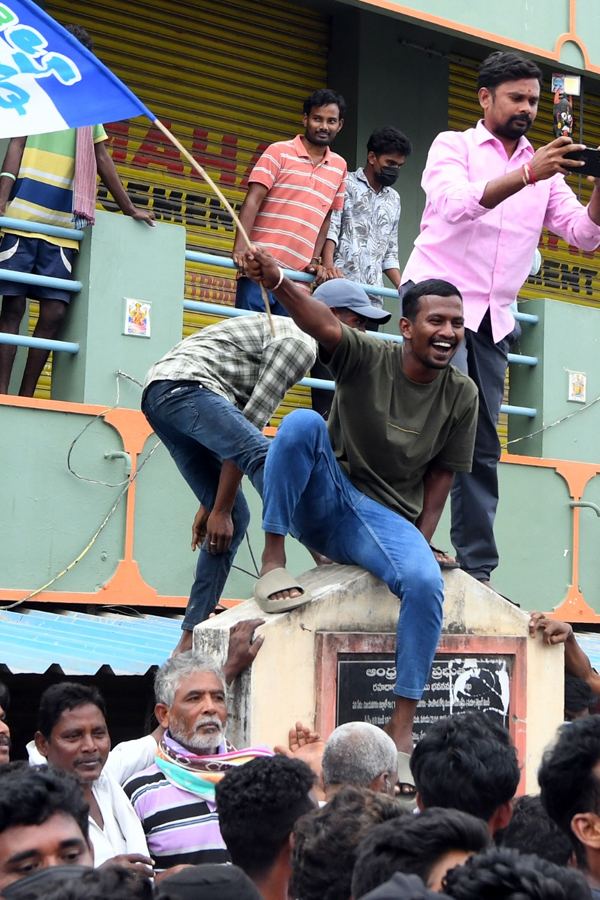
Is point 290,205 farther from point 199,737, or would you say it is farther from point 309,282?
point 199,737

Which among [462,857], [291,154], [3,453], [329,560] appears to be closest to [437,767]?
[462,857]

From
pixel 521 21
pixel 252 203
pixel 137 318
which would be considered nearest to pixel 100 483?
pixel 137 318

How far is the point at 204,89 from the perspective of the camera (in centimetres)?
998

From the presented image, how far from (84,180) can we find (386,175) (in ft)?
7.37

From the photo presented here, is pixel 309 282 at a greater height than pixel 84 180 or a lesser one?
lesser

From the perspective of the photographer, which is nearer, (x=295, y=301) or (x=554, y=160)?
(x=295, y=301)

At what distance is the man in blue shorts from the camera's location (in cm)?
692

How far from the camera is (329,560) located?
5.50m

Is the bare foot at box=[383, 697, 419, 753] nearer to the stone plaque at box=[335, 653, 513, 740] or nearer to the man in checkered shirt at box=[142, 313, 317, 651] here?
the stone plaque at box=[335, 653, 513, 740]

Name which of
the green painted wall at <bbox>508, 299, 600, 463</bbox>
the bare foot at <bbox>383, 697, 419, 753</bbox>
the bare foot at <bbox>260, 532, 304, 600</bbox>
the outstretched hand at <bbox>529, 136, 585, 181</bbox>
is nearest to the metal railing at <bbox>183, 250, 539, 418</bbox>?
the green painted wall at <bbox>508, 299, 600, 463</bbox>

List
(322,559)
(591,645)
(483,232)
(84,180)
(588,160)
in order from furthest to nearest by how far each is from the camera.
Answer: (591,645) < (84,180) < (483,232) < (588,160) < (322,559)

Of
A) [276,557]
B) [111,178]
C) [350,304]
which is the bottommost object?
[276,557]

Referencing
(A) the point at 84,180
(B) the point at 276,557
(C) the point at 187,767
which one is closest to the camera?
(C) the point at 187,767

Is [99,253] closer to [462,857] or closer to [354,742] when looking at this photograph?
[354,742]
